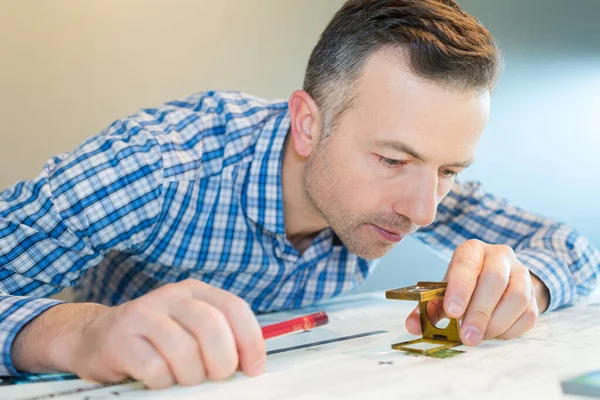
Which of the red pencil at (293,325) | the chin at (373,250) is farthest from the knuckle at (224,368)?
the chin at (373,250)

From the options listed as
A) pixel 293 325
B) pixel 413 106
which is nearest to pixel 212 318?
pixel 293 325

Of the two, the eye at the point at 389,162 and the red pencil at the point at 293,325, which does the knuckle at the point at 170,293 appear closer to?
the red pencil at the point at 293,325

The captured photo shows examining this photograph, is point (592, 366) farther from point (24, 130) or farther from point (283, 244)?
point (24, 130)

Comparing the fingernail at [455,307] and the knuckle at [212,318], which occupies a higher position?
the knuckle at [212,318]

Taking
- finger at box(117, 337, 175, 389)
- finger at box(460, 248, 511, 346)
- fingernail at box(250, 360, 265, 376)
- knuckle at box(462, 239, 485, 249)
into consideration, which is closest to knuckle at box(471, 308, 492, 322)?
finger at box(460, 248, 511, 346)

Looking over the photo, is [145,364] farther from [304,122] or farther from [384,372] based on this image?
[304,122]

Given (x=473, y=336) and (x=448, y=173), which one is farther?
(x=448, y=173)

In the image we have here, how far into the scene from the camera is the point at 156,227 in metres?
1.19

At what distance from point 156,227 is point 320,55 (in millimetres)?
513

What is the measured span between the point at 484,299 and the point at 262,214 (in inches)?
21.1

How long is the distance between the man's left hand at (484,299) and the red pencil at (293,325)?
0.15m

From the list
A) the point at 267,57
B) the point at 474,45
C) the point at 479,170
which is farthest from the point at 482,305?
the point at 479,170

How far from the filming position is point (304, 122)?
4.24 feet

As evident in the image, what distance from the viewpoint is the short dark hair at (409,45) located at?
3.52ft
